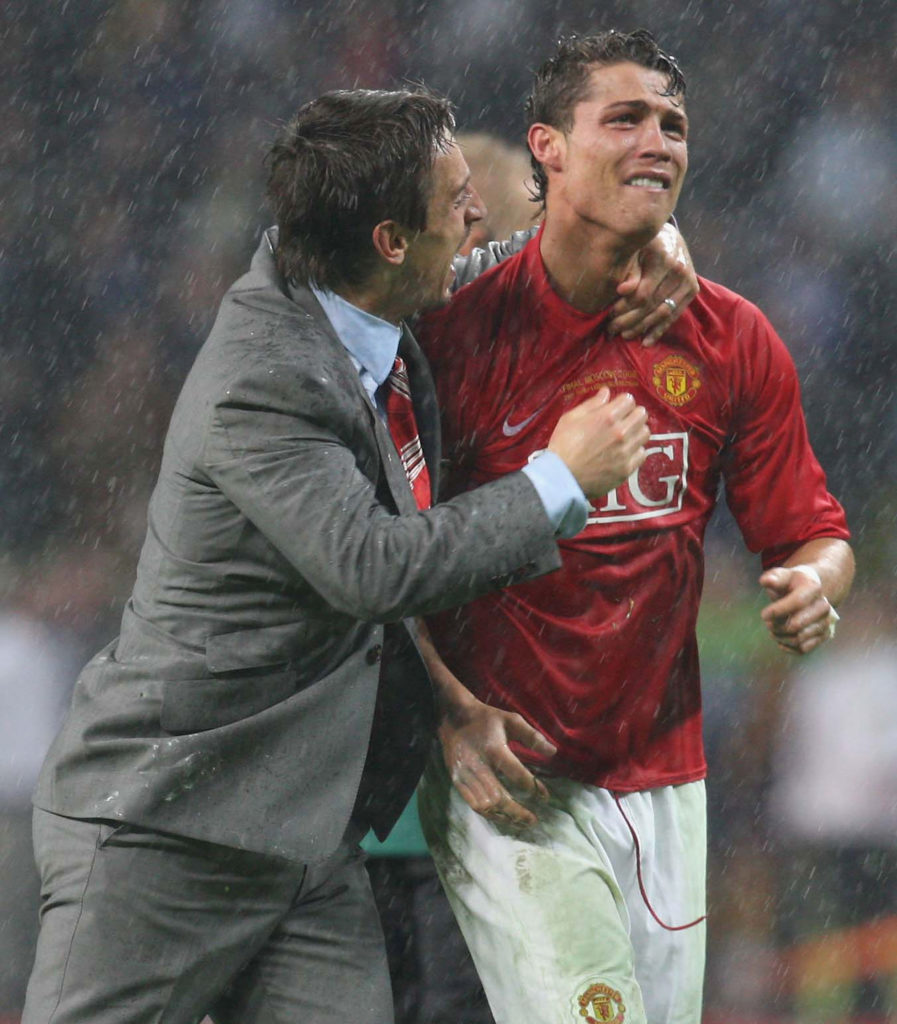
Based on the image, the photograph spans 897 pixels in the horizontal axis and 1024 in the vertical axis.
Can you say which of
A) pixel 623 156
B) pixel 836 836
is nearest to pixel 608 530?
pixel 623 156

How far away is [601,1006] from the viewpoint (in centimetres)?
232

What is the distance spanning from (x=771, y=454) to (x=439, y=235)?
28.1 inches

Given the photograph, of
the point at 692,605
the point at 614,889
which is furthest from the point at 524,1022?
the point at 692,605

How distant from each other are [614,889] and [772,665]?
2.03m

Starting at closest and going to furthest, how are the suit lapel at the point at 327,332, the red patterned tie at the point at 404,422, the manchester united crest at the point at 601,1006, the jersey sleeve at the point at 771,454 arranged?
the suit lapel at the point at 327,332 < the manchester united crest at the point at 601,1006 < the red patterned tie at the point at 404,422 < the jersey sleeve at the point at 771,454

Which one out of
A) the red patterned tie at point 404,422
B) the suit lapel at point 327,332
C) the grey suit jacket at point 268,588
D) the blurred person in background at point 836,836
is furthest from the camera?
the blurred person in background at point 836,836

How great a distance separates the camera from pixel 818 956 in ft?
13.2

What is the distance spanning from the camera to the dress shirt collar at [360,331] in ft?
7.27

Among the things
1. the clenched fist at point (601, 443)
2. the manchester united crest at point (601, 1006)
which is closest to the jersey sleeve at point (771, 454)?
the clenched fist at point (601, 443)

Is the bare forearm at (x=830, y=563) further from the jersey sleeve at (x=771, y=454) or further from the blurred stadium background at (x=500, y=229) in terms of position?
the blurred stadium background at (x=500, y=229)

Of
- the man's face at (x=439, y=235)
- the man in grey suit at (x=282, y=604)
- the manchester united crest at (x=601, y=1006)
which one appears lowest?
the manchester united crest at (x=601, y=1006)

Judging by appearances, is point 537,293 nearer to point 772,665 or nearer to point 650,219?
point 650,219

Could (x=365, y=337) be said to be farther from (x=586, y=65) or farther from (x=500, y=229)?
(x=500, y=229)

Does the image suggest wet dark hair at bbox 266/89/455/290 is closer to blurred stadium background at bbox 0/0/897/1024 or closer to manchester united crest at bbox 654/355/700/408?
manchester united crest at bbox 654/355/700/408
